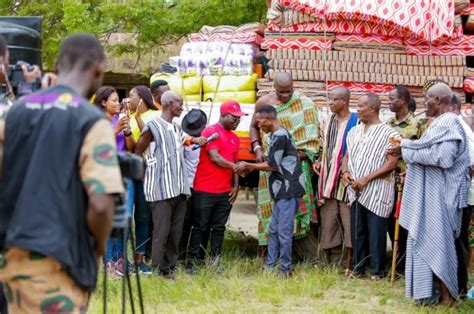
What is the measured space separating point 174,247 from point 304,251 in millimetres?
1572

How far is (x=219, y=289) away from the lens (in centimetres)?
802

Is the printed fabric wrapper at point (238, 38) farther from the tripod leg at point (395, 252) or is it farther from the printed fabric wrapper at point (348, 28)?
the tripod leg at point (395, 252)

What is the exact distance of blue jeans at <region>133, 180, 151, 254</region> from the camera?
8.84 metres

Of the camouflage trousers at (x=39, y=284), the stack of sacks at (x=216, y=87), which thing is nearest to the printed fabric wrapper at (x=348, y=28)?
the stack of sacks at (x=216, y=87)

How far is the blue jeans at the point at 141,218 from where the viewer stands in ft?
29.0

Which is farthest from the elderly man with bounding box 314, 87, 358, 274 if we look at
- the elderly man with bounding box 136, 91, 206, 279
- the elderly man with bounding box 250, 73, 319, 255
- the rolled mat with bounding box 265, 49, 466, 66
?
the elderly man with bounding box 136, 91, 206, 279

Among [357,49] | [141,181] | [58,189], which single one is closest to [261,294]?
[141,181]

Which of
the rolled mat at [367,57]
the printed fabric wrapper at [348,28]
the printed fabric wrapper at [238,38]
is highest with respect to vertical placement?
the printed fabric wrapper at [348,28]

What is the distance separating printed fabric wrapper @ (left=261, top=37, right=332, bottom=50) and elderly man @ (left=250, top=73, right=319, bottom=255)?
506mm

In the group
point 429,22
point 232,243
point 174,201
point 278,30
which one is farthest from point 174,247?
point 429,22

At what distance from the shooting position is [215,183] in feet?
30.1

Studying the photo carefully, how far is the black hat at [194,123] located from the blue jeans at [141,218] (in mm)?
820

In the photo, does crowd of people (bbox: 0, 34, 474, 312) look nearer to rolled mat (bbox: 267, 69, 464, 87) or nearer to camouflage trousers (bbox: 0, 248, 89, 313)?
rolled mat (bbox: 267, 69, 464, 87)

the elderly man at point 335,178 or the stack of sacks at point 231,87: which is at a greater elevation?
the stack of sacks at point 231,87
